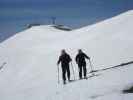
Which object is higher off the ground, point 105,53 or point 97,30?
point 97,30

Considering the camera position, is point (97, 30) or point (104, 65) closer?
point (104, 65)

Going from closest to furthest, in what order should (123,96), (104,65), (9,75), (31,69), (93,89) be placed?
(123,96), (93,89), (104,65), (31,69), (9,75)

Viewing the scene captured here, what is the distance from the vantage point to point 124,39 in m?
24.2

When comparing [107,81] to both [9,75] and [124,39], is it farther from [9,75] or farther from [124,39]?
[9,75]

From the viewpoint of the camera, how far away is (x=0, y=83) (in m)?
29.6

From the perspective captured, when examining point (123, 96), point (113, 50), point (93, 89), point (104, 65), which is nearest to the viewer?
point (123, 96)

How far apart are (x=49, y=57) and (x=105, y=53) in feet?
27.2

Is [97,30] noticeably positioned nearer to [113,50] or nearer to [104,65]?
[113,50]

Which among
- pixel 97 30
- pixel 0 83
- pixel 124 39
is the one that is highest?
pixel 97 30

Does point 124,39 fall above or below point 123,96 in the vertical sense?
above

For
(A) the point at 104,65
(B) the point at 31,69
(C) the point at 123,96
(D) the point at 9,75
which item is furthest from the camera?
(D) the point at 9,75

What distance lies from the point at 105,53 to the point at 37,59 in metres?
11.3

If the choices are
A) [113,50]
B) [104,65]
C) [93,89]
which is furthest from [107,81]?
[113,50]

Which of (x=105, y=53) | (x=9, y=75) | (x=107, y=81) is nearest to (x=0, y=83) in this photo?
(x=9, y=75)
